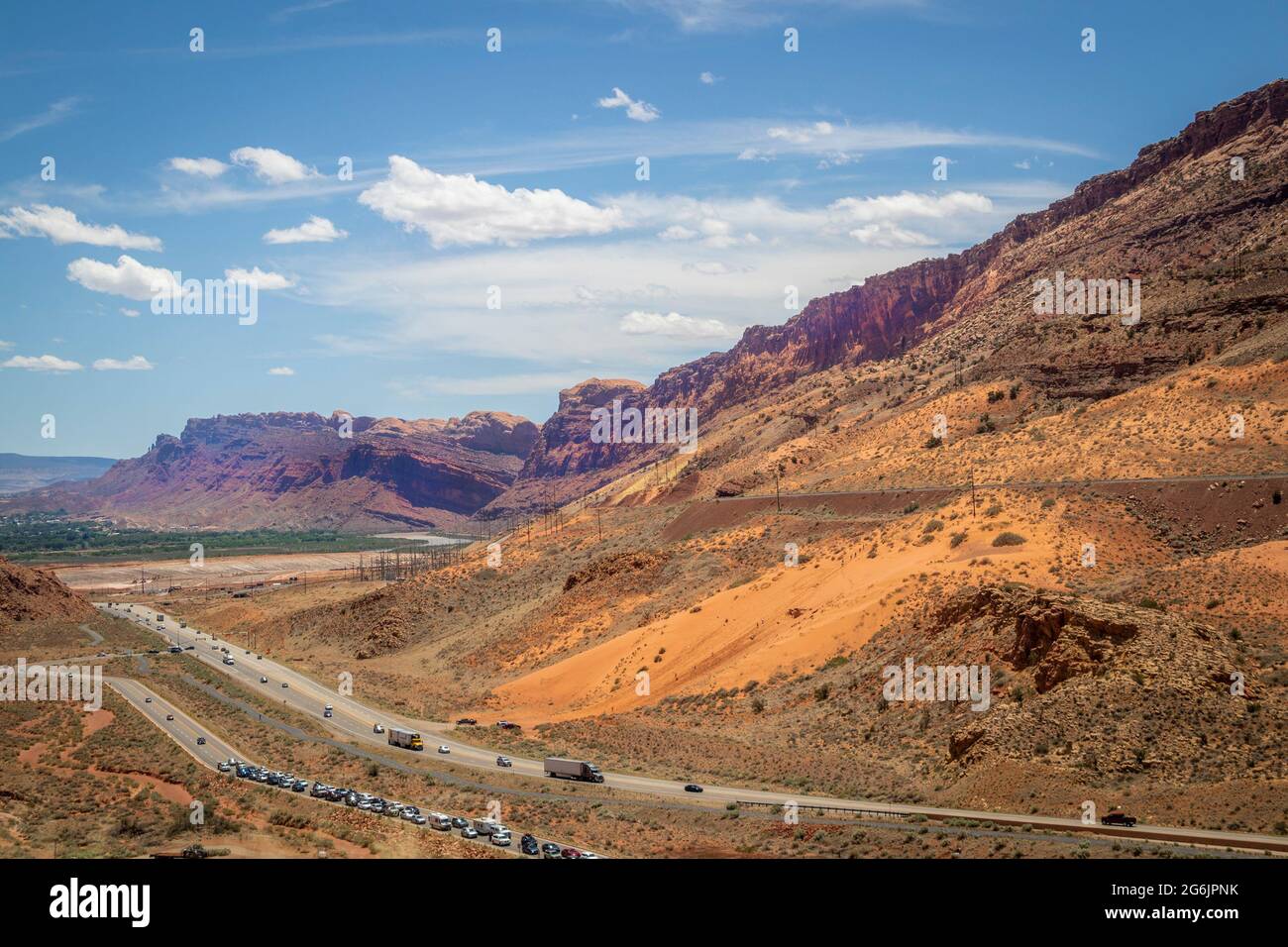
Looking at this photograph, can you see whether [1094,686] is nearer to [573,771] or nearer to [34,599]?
[573,771]

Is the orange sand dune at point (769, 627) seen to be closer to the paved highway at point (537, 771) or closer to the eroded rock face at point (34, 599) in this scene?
the paved highway at point (537, 771)

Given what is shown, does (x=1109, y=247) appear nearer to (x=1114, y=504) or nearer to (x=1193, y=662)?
(x=1114, y=504)

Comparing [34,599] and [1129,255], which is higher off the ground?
[1129,255]

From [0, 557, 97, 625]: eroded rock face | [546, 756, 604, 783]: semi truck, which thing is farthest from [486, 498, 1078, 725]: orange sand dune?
[0, 557, 97, 625]: eroded rock face

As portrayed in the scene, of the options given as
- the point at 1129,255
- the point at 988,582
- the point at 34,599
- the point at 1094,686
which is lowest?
the point at 34,599

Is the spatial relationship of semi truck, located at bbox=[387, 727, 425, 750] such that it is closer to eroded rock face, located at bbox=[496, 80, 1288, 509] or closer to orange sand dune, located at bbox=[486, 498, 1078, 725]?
orange sand dune, located at bbox=[486, 498, 1078, 725]

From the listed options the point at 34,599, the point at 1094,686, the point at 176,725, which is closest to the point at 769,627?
the point at 1094,686
